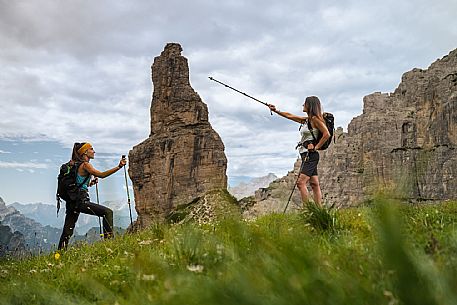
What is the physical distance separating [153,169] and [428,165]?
151 meters

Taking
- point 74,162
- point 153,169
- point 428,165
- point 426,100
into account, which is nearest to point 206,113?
point 153,169

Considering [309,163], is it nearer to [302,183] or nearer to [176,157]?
[302,183]

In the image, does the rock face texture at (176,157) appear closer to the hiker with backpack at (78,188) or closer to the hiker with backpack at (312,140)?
the hiker with backpack at (78,188)

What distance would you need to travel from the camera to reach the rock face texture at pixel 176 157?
487 feet

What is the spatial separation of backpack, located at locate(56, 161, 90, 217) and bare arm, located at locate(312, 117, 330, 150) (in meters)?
6.71

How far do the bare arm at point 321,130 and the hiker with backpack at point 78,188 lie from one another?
5535mm

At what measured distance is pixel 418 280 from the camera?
148 cm

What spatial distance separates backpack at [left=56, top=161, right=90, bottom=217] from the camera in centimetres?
1266

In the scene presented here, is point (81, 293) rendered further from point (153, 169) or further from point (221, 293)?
point (153, 169)

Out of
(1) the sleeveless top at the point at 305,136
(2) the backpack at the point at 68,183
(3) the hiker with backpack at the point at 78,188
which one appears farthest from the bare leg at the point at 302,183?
(2) the backpack at the point at 68,183

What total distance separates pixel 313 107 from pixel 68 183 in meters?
7.11

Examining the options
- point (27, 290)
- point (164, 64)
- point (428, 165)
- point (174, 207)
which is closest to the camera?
point (428, 165)

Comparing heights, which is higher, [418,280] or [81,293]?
[418,280]

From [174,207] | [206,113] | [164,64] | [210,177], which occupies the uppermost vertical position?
[164,64]
